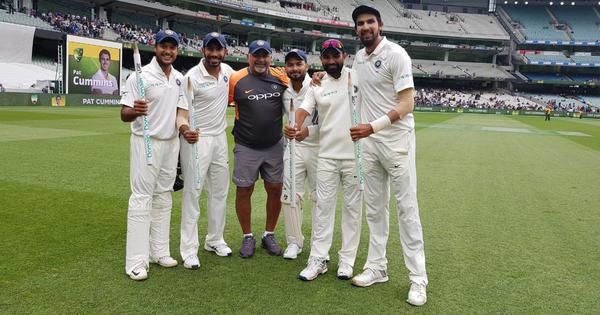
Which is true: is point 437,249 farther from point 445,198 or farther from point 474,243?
point 445,198

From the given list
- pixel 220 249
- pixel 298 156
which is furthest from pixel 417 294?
pixel 220 249

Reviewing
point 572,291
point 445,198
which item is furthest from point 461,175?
point 572,291

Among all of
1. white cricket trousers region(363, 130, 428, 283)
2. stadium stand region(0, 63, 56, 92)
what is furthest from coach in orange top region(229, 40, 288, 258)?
stadium stand region(0, 63, 56, 92)

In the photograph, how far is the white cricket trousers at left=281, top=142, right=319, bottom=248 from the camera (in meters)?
5.22

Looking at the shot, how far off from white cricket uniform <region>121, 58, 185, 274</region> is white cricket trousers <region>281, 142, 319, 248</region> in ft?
4.07

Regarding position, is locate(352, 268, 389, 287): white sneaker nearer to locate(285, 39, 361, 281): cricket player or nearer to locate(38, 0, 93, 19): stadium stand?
locate(285, 39, 361, 281): cricket player

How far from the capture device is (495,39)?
247 feet

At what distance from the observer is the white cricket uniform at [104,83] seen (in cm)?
3222

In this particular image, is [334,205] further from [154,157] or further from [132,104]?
[132,104]

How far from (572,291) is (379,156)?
2206 mm

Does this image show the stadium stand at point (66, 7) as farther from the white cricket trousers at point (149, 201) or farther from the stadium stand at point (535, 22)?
the stadium stand at point (535, 22)

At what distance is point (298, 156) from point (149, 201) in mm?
1679

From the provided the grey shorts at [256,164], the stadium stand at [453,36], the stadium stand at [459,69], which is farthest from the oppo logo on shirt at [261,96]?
the stadium stand at [459,69]

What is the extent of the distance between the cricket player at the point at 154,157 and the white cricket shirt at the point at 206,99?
0.20 meters
